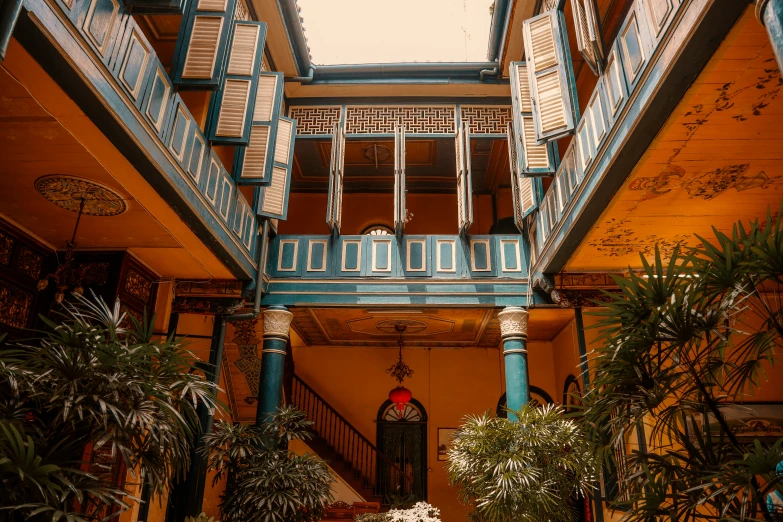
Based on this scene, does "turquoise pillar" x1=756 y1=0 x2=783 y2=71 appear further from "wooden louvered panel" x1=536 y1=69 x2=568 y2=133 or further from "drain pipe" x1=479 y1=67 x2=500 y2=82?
"drain pipe" x1=479 y1=67 x2=500 y2=82

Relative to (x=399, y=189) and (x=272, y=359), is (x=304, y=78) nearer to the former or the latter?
(x=399, y=189)

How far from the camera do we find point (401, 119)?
35.6 feet

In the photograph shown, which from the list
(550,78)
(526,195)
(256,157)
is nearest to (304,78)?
(256,157)

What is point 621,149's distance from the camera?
5.20 metres

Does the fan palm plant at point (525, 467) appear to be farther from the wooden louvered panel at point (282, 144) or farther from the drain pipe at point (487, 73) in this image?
the drain pipe at point (487, 73)

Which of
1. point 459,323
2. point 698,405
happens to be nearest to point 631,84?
point 698,405

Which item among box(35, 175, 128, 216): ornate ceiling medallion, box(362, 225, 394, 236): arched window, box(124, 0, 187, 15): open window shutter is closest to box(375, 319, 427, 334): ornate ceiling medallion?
box(362, 225, 394, 236): arched window

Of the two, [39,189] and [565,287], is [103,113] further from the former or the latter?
[565,287]

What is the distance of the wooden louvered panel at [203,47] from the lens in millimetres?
6531

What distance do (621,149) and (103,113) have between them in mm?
4442

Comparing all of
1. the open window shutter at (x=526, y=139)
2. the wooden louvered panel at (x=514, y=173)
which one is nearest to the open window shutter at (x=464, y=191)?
the wooden louvered panel at (x=514, y=173)

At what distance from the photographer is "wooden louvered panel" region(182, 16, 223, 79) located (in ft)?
21.4

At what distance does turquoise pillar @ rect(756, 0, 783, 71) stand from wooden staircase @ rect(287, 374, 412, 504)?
11009 millimetres

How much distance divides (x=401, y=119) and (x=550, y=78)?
152 inches
